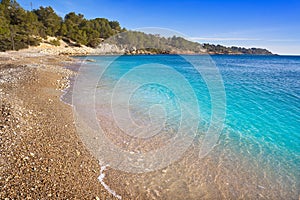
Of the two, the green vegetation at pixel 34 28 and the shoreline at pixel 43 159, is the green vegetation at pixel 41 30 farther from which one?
the shoreline at pixel 43 159

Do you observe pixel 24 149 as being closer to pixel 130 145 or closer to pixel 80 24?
pixel 130 145

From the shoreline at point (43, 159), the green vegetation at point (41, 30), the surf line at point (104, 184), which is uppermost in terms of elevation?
the green vegetation at point (41, 30)

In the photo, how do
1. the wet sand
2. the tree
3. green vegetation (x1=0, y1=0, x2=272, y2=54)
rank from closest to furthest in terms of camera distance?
1. the wet sand
2. green vegetation (x1=0, y1=0, x2=272, y2=54)
3. the tree

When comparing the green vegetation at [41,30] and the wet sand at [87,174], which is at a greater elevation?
the green vegetation at [41,30]

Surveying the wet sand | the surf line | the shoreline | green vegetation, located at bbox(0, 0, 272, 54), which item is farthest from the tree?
the surf line

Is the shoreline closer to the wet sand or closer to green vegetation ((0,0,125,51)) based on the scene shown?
the wet sand

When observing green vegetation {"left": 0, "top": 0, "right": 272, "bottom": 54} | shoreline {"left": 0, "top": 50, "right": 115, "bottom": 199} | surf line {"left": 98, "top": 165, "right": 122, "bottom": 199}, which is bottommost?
surf line {"left": 98, "top": 165, "right": 122, "bottom": 199}

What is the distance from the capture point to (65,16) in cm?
10331

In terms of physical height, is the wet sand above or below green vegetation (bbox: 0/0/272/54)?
below

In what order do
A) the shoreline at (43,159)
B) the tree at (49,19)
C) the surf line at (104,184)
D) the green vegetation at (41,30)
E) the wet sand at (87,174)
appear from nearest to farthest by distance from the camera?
1. the shoreline at (43,159)
2. the wet sand at (87,174)
3. the surf line at (104,184)
4. the green vegetation at (41,30)
5. the tree at (49,19)

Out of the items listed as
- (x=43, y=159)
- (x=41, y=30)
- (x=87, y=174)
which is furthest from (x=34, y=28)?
(x=87, y=174)

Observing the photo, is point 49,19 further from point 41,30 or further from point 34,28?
point 34,28

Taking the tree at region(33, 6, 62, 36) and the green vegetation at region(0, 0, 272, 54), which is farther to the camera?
the tree at region(33, 6, 62, 36)

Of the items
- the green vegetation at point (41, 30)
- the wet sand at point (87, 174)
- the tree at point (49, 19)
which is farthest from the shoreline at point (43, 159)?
the tree at point (49, 19)
